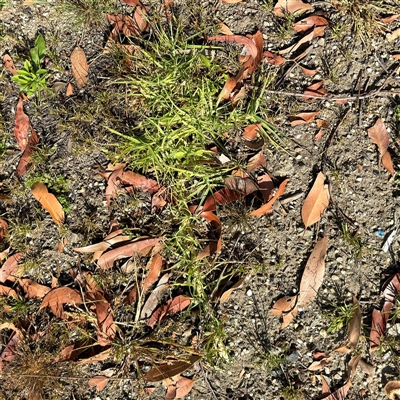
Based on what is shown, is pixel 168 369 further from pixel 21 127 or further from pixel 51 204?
pixel 21 127

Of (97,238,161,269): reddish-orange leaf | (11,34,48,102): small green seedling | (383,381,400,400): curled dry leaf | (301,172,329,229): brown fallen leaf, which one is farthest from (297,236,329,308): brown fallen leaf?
(11,34,48,102): small green seedling

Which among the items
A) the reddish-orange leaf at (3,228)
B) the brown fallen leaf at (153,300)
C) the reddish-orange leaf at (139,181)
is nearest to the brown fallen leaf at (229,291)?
the brown fallen leaf at (153,300)

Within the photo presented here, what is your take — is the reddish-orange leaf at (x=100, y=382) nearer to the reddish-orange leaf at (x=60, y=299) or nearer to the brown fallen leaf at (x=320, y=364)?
the reddish-orange leaf at (x=60, y=299)

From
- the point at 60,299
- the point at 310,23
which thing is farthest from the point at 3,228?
the point at 310,23

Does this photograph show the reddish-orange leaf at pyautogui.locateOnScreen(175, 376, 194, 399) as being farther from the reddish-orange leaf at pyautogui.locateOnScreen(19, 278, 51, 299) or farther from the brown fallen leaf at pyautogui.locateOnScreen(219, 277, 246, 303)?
the reddish-orange leaf at pyautogui.locateOnScreen(19, 278, 51, 299)

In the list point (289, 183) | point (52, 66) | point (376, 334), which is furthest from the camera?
point (52, 66)

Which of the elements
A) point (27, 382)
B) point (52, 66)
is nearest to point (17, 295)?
point (27, 382)

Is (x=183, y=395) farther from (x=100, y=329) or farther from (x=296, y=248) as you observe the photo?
(x=296, y=248)
